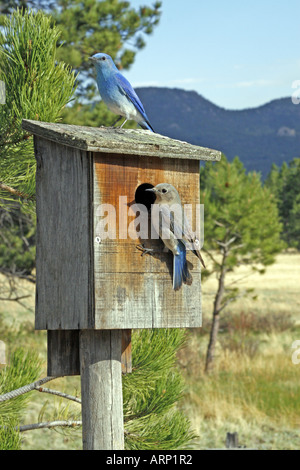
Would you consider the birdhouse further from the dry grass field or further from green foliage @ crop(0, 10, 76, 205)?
the dry grass field

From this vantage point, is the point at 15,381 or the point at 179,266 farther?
the point at 15,381

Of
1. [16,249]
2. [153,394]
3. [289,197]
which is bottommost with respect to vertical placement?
[153,394]

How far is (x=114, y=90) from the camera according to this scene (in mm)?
4141

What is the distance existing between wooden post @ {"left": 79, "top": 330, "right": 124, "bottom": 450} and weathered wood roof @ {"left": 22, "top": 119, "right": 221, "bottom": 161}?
0.98 metres

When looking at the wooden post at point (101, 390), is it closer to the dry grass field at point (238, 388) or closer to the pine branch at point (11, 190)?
the pine branch at point (11, 190)

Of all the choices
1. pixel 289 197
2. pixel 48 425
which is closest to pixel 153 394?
pixel 48 425

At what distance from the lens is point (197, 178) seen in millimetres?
3805

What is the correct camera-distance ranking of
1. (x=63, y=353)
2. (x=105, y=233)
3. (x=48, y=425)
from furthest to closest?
1. (x=48, y=425)
2. (x=63, y=353)
3. (x=105, y=233)

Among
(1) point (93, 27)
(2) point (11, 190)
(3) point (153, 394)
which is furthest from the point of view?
(1) point (93, 27)

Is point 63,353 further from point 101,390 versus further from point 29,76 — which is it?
point 29,76

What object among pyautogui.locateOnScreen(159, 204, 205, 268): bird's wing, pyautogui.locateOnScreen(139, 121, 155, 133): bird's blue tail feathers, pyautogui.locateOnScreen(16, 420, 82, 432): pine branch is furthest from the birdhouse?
pyautogui.locateOnScreen(16, 420, 82, 432): pine branch
